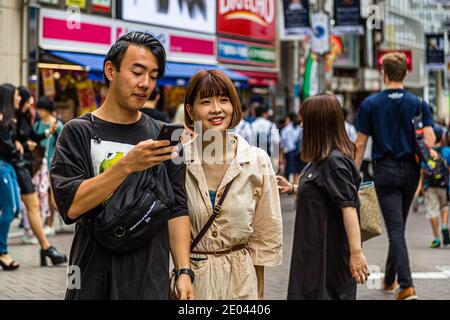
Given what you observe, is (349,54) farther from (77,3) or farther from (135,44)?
(135,44)

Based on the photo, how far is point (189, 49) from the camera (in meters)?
25.8

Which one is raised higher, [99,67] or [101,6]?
[101,6]

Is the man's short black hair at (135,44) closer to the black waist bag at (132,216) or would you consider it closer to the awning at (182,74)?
the black waist bag at (132,216)

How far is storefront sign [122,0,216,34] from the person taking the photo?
23.1 metres

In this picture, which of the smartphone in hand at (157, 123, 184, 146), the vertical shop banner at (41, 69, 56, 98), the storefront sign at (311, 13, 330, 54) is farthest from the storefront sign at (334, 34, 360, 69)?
Result: the smartphone in hand at (157, 123, 184, 146)

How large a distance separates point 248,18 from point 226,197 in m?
25.8

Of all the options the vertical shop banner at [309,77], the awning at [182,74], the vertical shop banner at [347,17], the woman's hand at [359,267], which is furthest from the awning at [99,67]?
the woman's hand at [359,267]

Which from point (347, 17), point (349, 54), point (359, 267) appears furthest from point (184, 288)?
point (349, 54)

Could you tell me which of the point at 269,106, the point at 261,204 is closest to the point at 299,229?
the point at 261,204

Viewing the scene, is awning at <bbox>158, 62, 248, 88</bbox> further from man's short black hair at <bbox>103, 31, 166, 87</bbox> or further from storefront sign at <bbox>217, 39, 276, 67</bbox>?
man's short black hair at <bbox>103, 31, 166, 87</bbox>

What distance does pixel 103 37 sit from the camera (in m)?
21.8

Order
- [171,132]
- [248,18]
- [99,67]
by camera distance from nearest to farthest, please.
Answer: [171,132] → [99,67] → [248,18]

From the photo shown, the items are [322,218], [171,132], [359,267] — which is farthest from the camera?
[322,218]
